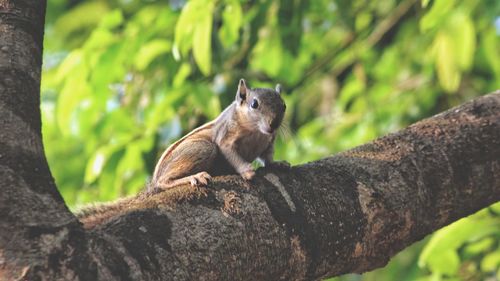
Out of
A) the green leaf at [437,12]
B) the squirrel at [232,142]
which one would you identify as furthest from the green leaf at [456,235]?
the green leaf at [437,12]

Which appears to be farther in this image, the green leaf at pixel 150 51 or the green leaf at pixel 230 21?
the green leaf at pixel 150 51

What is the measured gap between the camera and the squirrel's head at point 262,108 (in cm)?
395

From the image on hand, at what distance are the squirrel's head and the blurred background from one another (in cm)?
35

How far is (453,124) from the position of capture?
3396 mm

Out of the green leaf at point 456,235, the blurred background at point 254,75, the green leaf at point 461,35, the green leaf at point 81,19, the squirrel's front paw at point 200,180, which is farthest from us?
the green leaf at point 81,19

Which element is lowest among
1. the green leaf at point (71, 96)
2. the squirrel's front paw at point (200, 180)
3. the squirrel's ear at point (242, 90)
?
the squirrel's front paw at point (200, 180)

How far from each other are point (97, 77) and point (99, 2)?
9.13ft

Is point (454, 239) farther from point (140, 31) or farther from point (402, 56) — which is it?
point (402, 56)

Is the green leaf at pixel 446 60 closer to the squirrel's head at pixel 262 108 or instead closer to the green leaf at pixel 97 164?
the squirrel's head at pixel 262 108

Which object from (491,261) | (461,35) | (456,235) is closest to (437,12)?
(461,35)

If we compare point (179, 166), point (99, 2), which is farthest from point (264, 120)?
point (99, 2)

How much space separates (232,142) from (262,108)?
0.79 ft

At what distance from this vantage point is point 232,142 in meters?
3.88

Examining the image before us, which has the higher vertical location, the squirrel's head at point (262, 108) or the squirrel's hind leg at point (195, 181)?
the squirrel's head at point (262, 108)
